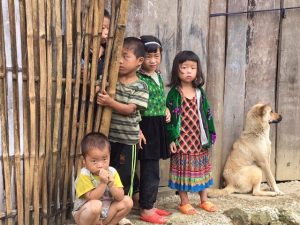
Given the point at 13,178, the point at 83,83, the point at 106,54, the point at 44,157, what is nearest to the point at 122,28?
the point at 106,54

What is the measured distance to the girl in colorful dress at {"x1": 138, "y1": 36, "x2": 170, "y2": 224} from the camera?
12.9 feet

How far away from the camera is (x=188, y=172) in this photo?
4191 millimetres

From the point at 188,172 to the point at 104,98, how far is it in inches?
43.4

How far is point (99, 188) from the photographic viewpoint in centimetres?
323

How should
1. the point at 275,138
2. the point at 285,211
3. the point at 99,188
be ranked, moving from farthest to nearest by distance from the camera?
the point at 275,138
the point at 285,211
the point at 99,188

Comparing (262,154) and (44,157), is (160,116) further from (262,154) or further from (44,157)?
(262,154)

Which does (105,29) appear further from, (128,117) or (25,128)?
(25,128)

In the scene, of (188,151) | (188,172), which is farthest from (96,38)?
(188,172)

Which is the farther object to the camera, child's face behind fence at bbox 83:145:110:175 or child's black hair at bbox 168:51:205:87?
child's black hair at bbox 168:51:205:87

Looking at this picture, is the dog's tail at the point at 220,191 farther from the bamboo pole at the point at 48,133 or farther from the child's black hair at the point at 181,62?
the bamboo pole at the point at 48,133

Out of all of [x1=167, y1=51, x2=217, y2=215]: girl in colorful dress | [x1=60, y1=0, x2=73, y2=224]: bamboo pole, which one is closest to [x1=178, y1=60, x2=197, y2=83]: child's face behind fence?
[x1=167, y1=51, x2=217, y2=215]: girl in colorful dress

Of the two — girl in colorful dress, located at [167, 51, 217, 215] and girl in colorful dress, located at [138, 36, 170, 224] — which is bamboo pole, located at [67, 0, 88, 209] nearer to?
girl in colorful dress, located at [138, 36, 170, 224]

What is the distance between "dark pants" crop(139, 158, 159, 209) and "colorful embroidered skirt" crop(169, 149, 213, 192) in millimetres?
272

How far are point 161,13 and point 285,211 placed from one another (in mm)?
2027
